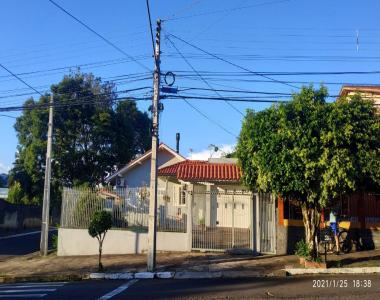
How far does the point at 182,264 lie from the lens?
16.7 metres

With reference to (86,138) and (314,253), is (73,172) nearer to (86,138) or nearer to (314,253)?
(86,138)

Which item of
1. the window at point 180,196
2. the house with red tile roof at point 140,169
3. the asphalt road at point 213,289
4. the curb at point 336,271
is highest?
the house with red tile roof at point 140,169

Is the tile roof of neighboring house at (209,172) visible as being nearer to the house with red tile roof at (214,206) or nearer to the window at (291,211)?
the house with red tile roof at (214,206)

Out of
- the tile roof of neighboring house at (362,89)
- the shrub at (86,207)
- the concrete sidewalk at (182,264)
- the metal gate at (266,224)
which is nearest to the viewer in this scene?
the concrete sidewalk at (182,264)

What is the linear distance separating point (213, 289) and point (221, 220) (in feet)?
22.0

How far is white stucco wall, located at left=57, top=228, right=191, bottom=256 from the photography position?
19.4 metres

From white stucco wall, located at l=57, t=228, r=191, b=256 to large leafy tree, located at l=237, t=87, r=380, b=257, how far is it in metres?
5.70

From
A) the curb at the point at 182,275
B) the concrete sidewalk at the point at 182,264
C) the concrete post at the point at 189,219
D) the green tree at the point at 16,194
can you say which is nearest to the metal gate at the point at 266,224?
the concrete sidewalk at the point at 182,264

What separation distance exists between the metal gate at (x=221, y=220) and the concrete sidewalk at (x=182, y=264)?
1.93 feet

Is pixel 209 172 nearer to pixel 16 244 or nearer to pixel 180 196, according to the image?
pixel 180 196

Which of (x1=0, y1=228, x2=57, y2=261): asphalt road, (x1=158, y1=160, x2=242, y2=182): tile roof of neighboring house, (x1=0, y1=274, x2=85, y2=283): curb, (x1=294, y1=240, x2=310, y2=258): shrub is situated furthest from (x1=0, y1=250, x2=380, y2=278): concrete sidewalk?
(x1=0, y1=228, x2=57, y2=261): asphalt road

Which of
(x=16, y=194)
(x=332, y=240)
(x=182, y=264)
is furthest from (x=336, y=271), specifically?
(x=16, y=194)

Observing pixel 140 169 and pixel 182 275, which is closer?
pixel 182 275

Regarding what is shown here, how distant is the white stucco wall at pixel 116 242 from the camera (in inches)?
765
